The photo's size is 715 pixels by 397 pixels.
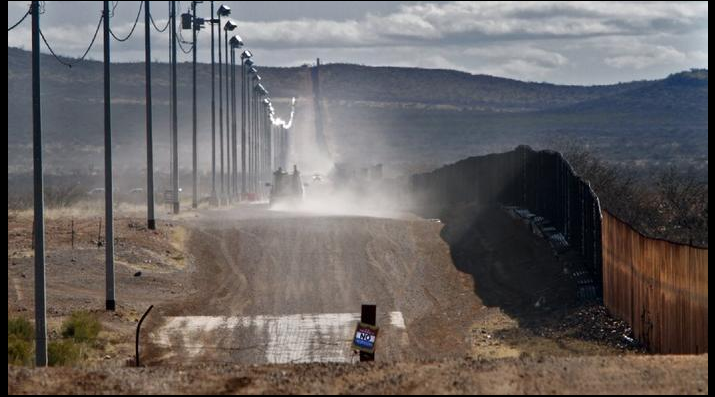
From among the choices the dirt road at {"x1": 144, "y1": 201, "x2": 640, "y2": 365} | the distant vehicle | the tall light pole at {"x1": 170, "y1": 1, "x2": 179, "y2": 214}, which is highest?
the tall light pole at {"x1": 170, "y1": 1, "x2": 179, "y2": 214}

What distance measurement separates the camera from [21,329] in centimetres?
2477

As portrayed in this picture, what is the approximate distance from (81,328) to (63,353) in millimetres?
2371

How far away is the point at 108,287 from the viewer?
29.6 m

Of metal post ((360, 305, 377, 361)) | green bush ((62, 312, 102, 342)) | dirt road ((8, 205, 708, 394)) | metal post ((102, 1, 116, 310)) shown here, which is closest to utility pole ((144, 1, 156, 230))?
dirt road ((8, 205, 708, 394))

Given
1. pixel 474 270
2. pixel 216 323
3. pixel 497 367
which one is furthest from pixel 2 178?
pixel 474 270

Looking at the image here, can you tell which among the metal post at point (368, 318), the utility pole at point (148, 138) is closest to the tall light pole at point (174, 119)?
the utility pole at point (148, 138)

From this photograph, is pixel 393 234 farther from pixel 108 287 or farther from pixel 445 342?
pixel 445 342

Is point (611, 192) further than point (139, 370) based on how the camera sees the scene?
Yes

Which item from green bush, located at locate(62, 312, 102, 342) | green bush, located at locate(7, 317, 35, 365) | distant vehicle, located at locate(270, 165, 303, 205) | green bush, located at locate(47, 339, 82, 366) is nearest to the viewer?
green bush, located at locate(7, 317, 35, 365)

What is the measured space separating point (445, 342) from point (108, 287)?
24.6ft

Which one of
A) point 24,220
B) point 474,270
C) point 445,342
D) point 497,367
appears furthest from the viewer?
point 24,220

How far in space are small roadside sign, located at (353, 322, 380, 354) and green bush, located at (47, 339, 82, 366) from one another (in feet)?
18.3

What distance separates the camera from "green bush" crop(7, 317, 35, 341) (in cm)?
2442

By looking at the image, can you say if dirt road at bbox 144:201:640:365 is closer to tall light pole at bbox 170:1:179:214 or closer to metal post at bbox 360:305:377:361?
metal post at bbox 360:305:377:361
